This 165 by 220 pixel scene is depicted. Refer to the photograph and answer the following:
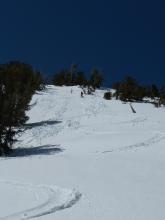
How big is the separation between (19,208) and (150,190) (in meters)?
4.03

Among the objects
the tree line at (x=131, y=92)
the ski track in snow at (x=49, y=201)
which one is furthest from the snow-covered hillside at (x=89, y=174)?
the tree line at (x=131, y=92)

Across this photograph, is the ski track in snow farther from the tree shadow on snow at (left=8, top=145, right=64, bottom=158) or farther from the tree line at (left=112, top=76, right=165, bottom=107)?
the tree line at (left=112, top=76, right=165, bottom=107)

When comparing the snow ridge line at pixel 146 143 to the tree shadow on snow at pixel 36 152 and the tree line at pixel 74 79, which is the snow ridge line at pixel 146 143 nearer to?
the tree shadow on snow at pixel 36 152

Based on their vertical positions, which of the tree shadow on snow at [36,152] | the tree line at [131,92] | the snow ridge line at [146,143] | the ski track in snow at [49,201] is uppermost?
the tree line at [131,92]

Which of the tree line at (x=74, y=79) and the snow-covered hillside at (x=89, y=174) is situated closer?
the snow-covered hillside at (x=89, y=174)

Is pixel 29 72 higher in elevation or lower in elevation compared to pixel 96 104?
higher

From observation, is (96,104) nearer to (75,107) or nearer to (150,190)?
(75,107)

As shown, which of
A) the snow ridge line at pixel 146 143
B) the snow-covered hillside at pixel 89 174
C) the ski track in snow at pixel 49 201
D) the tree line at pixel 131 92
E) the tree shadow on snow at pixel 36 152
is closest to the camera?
the ski track in snow at pixel 49 201

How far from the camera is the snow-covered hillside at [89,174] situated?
10.2 metres

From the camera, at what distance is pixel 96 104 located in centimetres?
5006

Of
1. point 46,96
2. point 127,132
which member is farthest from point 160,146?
point 46,96

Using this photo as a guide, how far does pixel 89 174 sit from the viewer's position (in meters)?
15.4

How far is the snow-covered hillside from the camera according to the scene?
10.2 metres

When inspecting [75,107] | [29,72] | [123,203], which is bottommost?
[123,203]
